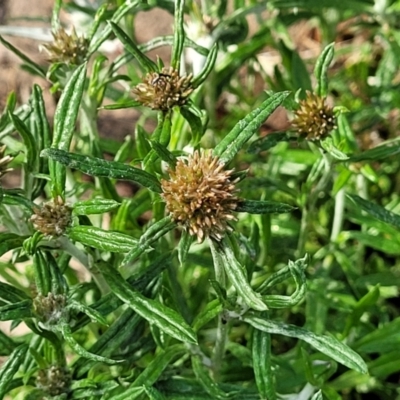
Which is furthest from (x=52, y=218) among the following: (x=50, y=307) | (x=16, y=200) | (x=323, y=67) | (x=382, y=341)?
(x=382, y=341)

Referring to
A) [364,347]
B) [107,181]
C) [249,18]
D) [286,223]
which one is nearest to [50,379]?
[107,181]

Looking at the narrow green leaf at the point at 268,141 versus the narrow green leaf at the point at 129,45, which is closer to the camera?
the narrow green leaf at the point at 129,45

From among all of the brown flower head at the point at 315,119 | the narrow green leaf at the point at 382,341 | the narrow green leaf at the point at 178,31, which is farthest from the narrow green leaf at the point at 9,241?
the narrow green leaf at the point at 382,341

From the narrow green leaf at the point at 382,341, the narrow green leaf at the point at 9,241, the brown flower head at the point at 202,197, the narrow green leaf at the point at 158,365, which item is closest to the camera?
the brown flower head at the point at 202,197

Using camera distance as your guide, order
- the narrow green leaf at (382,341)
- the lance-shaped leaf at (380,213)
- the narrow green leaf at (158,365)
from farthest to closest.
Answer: the narrow green leaf at (382,341), the lance-shaped leaf at (380,213), the narrow green leaf at (158,365)

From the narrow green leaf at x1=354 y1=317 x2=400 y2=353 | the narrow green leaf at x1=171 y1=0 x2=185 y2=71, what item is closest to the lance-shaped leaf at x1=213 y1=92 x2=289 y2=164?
the narrow green leaf at x1=171 y1=0 x2=185 y2=71

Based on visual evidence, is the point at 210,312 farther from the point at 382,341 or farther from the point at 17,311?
the point at 382,341

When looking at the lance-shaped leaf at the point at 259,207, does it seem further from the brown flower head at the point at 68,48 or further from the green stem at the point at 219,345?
the brown flower head at the point at 68,48
